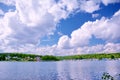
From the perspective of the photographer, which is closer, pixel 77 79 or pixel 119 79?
pixel 119 79

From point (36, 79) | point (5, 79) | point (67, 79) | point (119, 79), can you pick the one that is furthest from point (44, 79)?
point (119, 79)

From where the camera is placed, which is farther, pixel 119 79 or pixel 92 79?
pixel 92 79

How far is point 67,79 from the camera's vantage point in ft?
241

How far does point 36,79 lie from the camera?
72500mm

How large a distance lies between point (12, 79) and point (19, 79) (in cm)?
239

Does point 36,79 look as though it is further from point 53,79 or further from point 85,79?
point 85,79

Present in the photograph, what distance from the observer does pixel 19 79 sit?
72312 mm

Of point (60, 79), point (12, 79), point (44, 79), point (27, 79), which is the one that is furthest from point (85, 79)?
point (12, 79)

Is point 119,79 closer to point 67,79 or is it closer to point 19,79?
point 67,79

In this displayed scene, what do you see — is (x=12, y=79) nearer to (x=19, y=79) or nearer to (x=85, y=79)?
(x=19, y=79)

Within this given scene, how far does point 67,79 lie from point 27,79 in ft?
40.6

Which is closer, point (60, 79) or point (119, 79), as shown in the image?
point (119, 79)

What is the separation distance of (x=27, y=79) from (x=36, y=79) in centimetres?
274

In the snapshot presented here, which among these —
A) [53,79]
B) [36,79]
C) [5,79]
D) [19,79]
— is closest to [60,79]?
[53,79]
